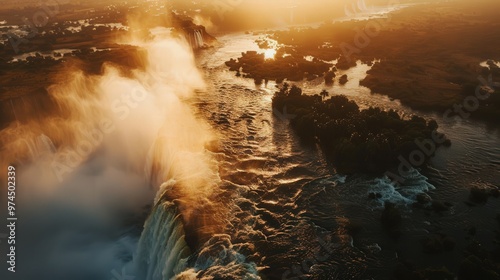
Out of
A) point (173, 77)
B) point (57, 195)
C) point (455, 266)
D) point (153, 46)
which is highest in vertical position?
point (153, 46)

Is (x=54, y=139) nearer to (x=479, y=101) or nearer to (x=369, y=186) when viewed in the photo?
(x=369, y=186)

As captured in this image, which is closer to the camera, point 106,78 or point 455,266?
point 455,266

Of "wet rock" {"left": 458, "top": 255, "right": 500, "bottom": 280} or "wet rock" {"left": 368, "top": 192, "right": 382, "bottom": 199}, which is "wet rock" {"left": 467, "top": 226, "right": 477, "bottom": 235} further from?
"wet rock" {"left": 368, "top": 192, "right": 382, "bottom": 199}

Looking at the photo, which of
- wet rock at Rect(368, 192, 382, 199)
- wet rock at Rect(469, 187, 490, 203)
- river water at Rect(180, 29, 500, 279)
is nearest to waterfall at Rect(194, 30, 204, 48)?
river water at Rect(180, 29, 500, 279)

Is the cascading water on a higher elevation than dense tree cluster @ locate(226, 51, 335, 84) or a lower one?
lower

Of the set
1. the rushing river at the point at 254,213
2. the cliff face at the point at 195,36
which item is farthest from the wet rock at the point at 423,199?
the cliff face at the point at 195,36

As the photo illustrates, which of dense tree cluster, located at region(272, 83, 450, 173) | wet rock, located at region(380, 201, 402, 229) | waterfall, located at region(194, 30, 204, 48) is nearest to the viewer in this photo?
wet rock, located at region(380, 201, 402, 229)

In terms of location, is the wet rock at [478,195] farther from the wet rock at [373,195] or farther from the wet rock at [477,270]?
the wet rock at [477,270]

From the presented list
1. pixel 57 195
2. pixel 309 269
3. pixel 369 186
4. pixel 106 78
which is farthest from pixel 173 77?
pixel 309 269
